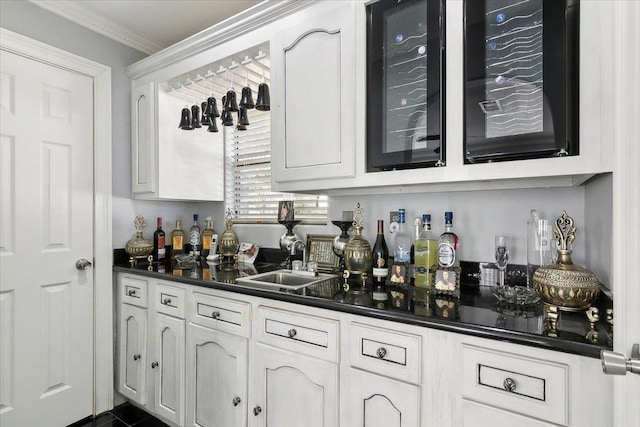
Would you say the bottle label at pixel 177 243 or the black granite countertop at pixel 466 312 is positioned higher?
the bottle label at pixel 177 243

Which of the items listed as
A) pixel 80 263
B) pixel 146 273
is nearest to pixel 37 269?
pixel 80 263

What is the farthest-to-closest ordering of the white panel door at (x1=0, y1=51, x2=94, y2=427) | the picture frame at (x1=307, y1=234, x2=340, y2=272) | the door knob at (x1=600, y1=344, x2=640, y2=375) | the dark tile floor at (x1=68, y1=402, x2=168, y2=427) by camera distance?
1. the dark tile floor at (x1=68, y1=402, x2=168, y2=427)
2. the picture frame at (x1=307, y1=234, x2=340, y2=272)
3. the white panel door at (x1=0, y1=51, x2=94, y2=427)
4. the door knob at (x1=600, y1=344, x2=640, y2=375)

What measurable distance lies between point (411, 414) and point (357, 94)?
1.24m

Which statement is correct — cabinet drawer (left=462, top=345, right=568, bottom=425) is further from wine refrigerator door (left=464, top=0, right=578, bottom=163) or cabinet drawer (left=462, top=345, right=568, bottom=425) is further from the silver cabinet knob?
the silver cabinet knob

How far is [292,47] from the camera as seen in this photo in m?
1.65

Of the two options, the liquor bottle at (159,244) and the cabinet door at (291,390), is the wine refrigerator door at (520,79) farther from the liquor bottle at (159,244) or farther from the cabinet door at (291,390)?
the liquor bottle at (159,244)

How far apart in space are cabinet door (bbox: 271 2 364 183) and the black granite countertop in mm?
549

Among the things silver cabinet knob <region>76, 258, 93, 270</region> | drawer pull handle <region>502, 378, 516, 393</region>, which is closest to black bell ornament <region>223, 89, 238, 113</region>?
silver cabinet knob <region>76, 258, 93, 270</region>

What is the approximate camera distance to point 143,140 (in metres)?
2.32

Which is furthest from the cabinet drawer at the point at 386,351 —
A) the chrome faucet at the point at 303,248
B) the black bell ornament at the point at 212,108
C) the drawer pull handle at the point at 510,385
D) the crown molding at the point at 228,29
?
the crown molding at the point at 228,29

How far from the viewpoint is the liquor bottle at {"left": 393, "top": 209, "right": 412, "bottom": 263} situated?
5.29 feet

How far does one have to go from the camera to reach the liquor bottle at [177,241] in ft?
8.27

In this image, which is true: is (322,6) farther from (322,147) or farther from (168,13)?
(168,13)

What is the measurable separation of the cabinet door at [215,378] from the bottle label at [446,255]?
962 mm
